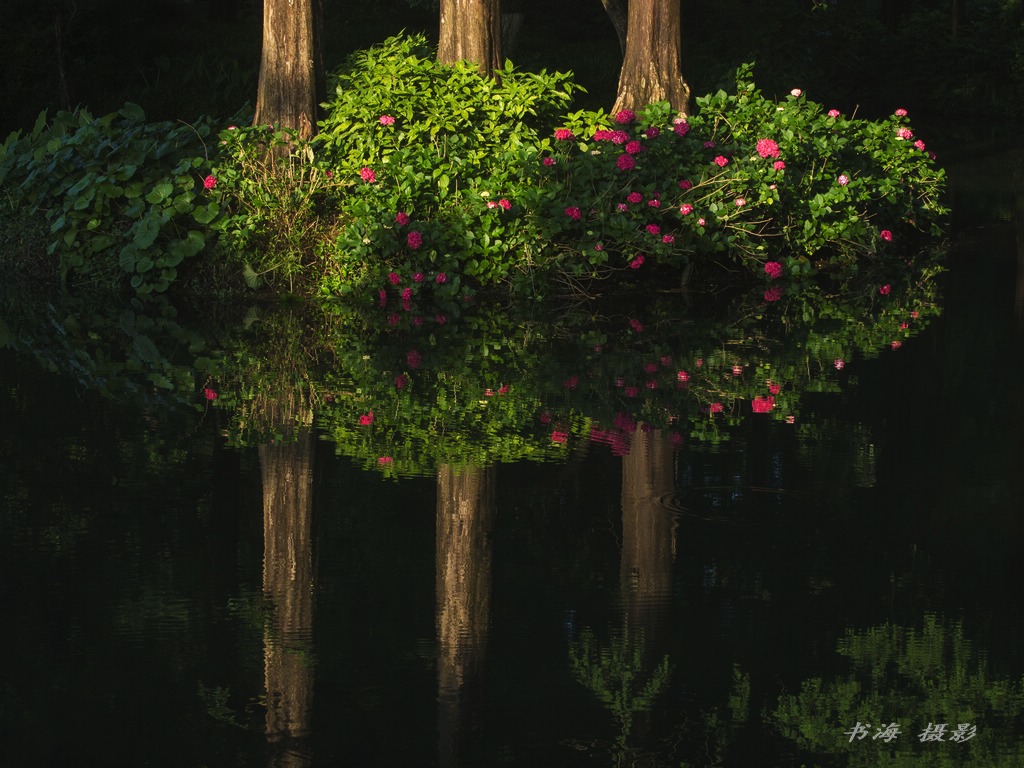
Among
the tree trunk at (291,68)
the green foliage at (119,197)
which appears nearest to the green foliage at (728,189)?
the tree trunk at (291,68)

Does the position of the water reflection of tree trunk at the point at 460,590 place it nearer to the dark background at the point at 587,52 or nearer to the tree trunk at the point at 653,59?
the tree trunk at the point at 653,59

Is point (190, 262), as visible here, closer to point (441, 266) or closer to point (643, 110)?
point (441, 266)

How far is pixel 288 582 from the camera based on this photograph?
6492mm

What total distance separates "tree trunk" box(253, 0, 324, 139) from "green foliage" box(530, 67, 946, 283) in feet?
7.11

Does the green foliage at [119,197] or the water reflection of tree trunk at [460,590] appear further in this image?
the green foliage at [119,197]

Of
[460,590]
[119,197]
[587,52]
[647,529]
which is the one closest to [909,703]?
[460,590]

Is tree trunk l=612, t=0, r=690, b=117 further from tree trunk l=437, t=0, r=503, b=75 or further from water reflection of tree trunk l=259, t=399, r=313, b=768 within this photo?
water reflection of tree trunk l=259, t=399, r=313, b=768

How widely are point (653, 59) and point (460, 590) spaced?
11722 millimetres

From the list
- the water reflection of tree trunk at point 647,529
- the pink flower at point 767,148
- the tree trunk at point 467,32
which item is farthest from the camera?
the tree trunk at point 467,32

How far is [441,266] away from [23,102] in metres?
10.5

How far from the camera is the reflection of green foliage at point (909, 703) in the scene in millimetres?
4984

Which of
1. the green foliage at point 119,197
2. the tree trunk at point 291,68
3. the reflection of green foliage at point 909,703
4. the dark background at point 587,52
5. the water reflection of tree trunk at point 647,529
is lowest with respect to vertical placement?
the reflection of green foliage at point 909,703

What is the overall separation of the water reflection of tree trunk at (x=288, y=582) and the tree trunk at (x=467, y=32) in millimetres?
6666

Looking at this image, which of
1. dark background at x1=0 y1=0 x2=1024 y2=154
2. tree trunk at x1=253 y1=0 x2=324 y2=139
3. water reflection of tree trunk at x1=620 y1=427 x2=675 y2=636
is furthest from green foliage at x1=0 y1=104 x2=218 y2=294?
water reflection of tree trunk at x1=620 y1=427 x2=675 y2=636
